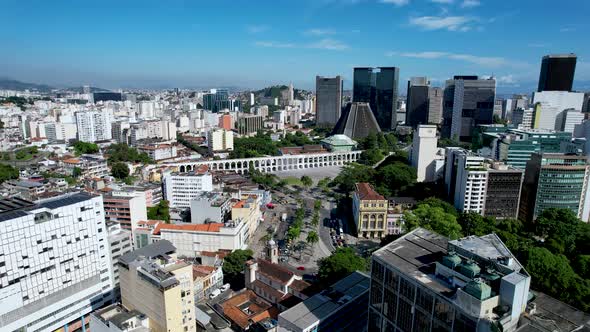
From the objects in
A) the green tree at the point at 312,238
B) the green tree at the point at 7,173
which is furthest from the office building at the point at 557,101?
the green tree at the point at 7,173

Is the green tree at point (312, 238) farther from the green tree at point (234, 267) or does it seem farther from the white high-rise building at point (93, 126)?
the white high-rise building at point (93, 126)

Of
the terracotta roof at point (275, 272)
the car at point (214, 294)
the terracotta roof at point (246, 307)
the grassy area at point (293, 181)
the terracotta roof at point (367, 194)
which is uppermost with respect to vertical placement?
the terracotta roof at point (367, 194)

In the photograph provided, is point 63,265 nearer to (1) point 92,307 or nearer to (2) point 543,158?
(1) point 92,307

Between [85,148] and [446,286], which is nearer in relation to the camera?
[446,286]

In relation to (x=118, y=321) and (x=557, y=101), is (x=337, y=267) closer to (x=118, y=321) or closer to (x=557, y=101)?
(x=118, y=321)

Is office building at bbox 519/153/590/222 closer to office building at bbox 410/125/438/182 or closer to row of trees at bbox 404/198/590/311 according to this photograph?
row of trees at bbox 404/198/590/311

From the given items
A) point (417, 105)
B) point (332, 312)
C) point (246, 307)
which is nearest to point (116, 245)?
point (246, 307)
